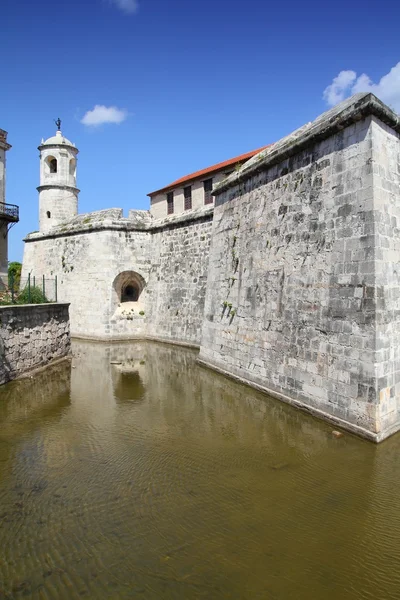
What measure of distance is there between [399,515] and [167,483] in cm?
259

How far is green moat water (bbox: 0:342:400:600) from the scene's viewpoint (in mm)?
3480

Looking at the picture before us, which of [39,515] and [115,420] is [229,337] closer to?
[115,420]

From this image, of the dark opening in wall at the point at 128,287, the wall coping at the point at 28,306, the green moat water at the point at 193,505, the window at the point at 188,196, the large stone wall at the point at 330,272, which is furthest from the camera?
the window at the point at 188,196

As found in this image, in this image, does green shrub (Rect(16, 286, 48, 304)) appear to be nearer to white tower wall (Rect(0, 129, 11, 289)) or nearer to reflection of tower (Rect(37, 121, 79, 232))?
reflection of tower (Rect(37, 121, 79, 232))

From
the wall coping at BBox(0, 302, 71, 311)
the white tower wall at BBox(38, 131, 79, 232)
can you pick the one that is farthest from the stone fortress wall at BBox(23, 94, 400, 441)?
the white tower wall at BBox(38, 131, 79, 232)

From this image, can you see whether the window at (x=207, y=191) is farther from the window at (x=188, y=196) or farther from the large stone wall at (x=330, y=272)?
the large stone wall at (x=330, y=272)

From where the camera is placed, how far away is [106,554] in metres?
3.79

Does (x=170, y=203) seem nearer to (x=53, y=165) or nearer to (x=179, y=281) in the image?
(x=53, y=165)

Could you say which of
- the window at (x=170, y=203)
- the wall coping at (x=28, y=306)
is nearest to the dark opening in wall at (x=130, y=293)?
the window at (x=170, y=203)

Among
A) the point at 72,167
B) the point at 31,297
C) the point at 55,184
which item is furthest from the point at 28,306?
the point at 72,167

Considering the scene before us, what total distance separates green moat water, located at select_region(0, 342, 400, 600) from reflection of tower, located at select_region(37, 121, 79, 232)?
13751mm

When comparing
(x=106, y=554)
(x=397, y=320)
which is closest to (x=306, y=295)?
(x=397, y=320)

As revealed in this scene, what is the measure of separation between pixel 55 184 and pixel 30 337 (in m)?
11.3

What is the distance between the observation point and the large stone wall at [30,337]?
32.2ft
